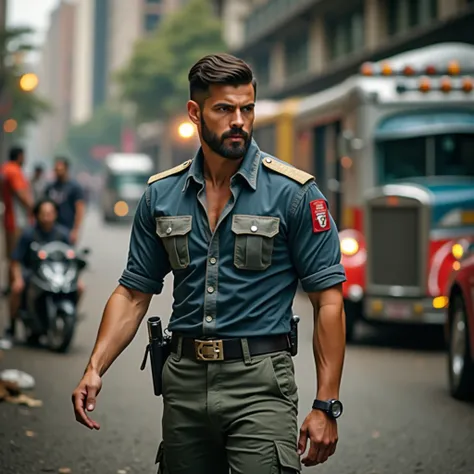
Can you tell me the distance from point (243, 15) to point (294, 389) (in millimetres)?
63232

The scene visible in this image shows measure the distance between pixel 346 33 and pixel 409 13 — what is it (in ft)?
23.8

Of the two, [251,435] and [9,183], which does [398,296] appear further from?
[251,435]

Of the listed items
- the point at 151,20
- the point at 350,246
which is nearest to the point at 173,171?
the point at 350,246

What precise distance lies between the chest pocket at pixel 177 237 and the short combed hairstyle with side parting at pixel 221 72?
381mm

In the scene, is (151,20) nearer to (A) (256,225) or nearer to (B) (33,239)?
(B) (33,239)

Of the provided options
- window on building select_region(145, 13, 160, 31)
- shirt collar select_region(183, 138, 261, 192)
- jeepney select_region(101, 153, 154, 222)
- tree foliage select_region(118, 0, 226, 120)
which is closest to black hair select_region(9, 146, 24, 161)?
shirt collar select_region(183, 138, 261, 192)

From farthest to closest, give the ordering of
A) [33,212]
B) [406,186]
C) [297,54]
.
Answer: [297,54] < [406,186] < [33,212]

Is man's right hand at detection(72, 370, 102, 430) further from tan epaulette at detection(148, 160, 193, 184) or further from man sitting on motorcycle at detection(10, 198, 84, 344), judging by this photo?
man sitting on motorcycle at detection(10, 198, 84, 344)

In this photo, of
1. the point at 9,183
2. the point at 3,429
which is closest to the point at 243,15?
the point at 9,183

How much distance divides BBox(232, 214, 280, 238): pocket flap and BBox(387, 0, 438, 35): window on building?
32.4 m

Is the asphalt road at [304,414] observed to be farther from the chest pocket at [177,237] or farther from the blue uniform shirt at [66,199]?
the chest pocket at [177,237]

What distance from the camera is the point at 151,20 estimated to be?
15912cm

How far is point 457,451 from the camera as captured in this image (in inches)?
304

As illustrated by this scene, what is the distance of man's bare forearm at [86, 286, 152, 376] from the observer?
416 cm
